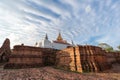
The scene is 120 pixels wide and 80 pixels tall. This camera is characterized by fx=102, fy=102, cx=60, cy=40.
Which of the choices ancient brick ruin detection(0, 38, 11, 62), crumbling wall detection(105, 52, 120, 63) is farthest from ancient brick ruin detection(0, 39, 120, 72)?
ancient brick ruin detection(0, 38, 11, 62)

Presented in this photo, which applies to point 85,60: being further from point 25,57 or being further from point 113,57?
point 113,57

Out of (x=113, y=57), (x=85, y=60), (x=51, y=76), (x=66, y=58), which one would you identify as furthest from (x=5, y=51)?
(x=113, y=57)

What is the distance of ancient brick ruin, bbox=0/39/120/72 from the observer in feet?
42.6

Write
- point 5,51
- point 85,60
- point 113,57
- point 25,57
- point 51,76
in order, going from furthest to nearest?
point 5,51 → point 113,57 → point 25,57 → point 85,60 → point 51,76

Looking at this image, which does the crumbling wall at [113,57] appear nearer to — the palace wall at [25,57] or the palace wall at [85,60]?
the palace wall at [85,60]

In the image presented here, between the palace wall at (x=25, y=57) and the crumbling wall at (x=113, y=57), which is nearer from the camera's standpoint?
the palace wall at (x=25, y=57)

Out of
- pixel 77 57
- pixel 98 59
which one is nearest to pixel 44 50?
pixel 77 57

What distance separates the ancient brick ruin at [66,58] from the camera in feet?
42.6

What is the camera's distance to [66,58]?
1522cm

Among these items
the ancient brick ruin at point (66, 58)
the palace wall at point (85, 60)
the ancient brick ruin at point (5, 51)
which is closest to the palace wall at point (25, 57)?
the ancient brick ruin at point (66, 58)

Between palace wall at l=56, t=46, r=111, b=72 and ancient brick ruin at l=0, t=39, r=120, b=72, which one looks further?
ancient brick ruin at l=0, t=39, r=120, b=72

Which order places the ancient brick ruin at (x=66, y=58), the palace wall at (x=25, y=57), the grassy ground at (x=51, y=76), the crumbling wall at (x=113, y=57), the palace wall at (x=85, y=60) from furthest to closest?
the crumbling wall at (x=113, y=57)
the palace wall at (x=25, y=57)
the ancient brick ruin at (x=66, y=58)
the palace wall at (x=85, y=60)
the grassy ground at (x=51, y=76)

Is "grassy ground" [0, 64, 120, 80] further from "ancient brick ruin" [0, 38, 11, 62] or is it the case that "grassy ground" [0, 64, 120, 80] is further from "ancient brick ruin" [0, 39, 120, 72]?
"ancient brick ruin" [0, 38, 11, 62]

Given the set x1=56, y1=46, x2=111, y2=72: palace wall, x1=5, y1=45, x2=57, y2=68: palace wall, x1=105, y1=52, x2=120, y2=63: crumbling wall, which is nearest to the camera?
x1=56, y1=46, x2=111, y2=72: palace wall
